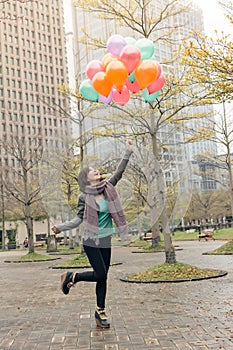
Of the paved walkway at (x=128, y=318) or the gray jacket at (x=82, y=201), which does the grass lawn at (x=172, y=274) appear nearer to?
the paved walkway at (x=128, y=318)

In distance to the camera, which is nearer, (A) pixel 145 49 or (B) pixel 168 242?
(A) pixel 145 49

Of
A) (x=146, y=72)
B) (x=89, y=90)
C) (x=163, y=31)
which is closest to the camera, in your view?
(x=146, y=72)

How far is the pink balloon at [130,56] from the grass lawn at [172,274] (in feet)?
18.1

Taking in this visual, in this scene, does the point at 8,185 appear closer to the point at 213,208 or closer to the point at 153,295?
the point at 153,295

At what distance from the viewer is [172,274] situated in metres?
10.7

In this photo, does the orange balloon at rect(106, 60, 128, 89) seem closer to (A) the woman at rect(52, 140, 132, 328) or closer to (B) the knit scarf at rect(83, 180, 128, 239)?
(A) the woman at rect(52, 140, 132, 328)

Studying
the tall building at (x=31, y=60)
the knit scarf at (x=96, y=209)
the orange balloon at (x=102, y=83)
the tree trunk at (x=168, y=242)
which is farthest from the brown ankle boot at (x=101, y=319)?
the tall building at (x=31, y=60)

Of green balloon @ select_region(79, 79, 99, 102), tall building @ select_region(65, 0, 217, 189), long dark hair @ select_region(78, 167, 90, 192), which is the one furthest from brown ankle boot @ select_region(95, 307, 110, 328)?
tall building @ select_region(65, 0, 217, 189)

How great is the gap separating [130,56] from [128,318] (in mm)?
3759

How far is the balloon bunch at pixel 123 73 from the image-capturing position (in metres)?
6.42

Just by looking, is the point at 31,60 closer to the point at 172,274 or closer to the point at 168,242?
the point at 168,242

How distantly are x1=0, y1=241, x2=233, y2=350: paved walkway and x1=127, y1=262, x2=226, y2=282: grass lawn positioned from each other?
1.72 feet

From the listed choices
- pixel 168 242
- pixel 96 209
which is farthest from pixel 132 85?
pixel 168 242

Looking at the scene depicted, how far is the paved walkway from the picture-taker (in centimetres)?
489
